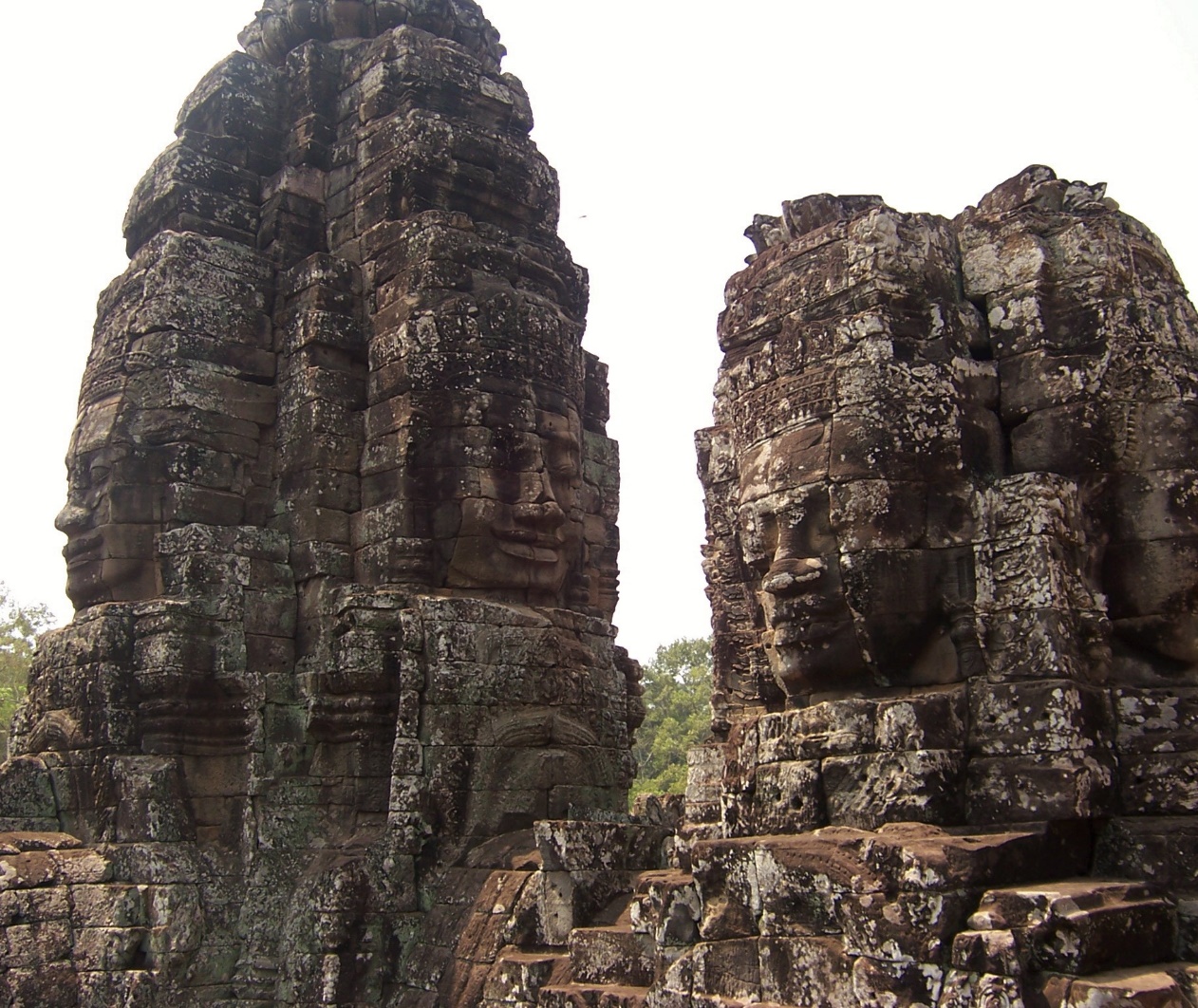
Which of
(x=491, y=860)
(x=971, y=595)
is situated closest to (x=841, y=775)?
(x=971, y=595)

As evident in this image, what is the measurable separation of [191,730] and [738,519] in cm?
554

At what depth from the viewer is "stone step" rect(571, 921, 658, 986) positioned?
6.07 metres

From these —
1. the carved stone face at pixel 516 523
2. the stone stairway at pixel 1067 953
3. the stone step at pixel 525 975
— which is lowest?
the stone step at pixel 525 975

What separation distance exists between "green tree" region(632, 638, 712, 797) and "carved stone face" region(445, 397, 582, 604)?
19945 millimetres

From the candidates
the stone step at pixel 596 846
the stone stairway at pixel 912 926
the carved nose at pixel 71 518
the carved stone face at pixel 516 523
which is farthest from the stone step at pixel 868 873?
the carved nose at pixel 71 518

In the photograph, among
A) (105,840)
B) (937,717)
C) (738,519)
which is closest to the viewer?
(937,717)

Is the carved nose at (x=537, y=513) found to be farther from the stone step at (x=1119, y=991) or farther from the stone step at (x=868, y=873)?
the stone step at (x=1119, y=991)

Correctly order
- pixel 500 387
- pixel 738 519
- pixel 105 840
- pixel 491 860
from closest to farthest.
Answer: pixel 738 519 < pixel 491 860 < pixel 105 840 < pixel 500 387

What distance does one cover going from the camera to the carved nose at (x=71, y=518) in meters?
10.6

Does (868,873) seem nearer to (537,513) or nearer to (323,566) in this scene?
(537,513)

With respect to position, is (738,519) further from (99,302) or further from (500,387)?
(99,302)

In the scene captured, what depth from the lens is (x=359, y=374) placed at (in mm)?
10992

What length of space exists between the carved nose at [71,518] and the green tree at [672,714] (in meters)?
20.4

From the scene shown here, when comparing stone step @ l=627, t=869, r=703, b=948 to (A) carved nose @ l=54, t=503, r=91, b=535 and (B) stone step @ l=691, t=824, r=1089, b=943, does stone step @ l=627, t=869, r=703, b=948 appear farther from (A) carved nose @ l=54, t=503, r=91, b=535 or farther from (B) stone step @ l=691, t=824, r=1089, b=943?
(A) carved nose @ l=54, t=503, r=91, b=535
